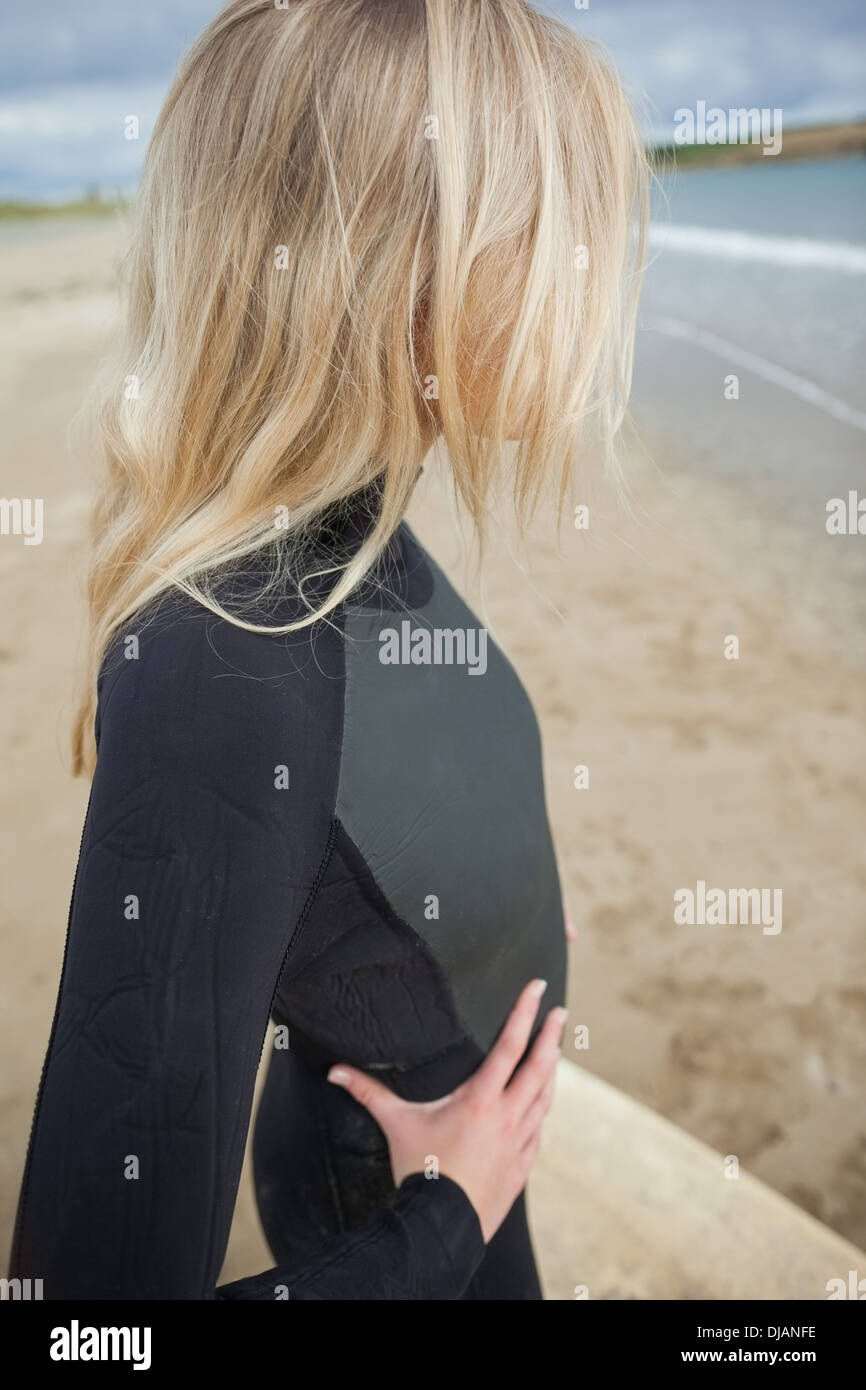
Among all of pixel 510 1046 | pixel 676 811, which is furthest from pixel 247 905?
pixel 676 811

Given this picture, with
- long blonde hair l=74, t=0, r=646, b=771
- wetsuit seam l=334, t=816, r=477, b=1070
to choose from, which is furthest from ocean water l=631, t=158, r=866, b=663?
wetsuit seam l=334, t=816, r=477, b=1070

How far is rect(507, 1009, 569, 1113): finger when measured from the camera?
1082mm

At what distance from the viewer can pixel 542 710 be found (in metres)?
4.81

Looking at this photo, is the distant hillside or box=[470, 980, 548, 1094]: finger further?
the distant hillside

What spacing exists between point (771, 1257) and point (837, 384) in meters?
8.38

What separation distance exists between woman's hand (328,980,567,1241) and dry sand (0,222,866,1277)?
100cm

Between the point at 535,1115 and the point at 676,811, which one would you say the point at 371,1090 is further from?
the point at 676,811

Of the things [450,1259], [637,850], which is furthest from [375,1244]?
[637,850]

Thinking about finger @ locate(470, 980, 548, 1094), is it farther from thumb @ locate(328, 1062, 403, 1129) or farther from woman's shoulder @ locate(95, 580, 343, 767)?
woman's shoulder @ locate(95, 580, 343, 767)

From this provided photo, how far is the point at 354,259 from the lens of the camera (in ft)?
2.66

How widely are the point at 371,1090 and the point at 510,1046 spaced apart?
153 millimetres

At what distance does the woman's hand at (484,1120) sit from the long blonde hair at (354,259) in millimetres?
533
